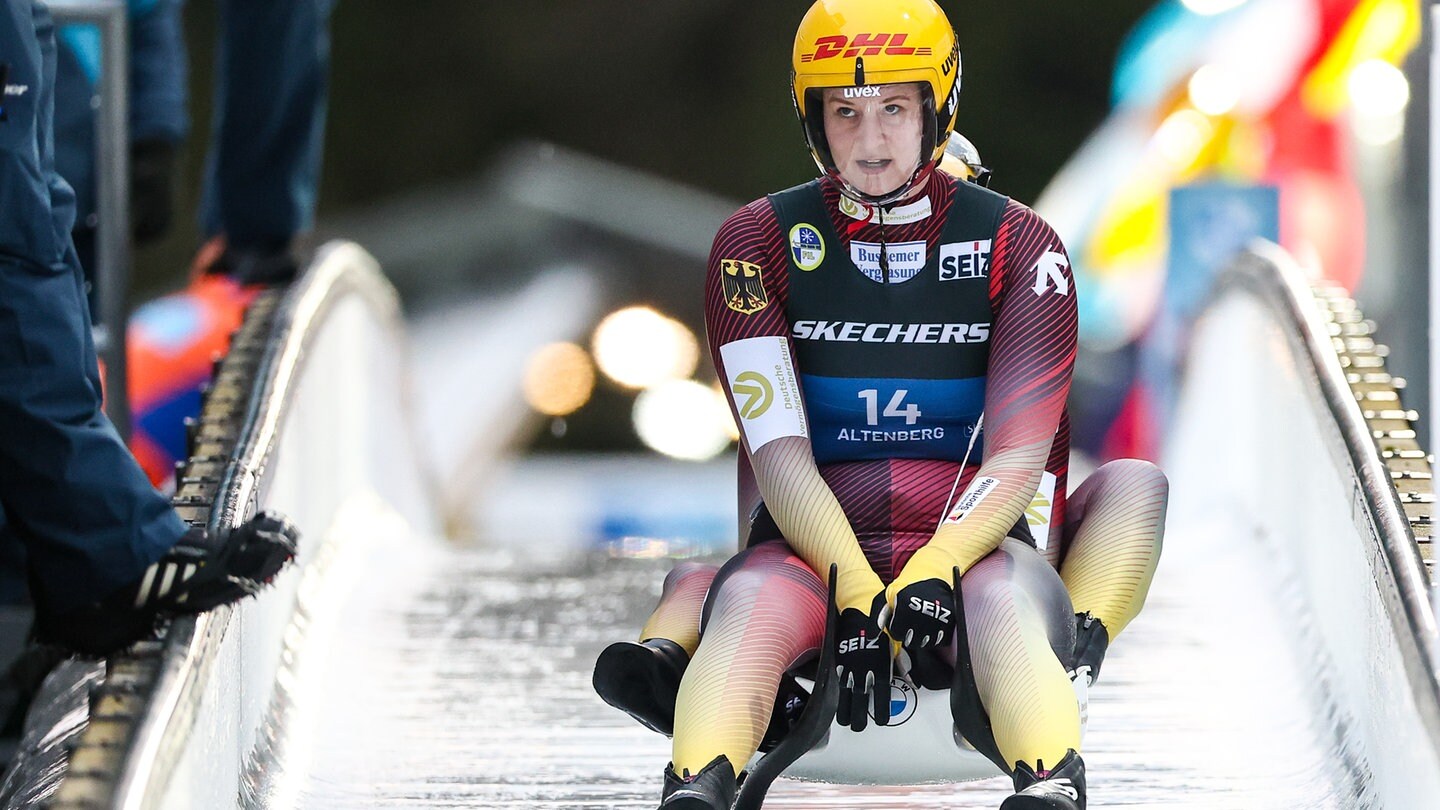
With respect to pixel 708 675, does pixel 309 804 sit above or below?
below

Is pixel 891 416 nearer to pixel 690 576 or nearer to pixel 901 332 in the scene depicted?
pixel 901 332

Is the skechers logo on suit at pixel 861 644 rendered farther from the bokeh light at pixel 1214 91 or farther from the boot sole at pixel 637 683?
the bokeh light at pixel 1214 91

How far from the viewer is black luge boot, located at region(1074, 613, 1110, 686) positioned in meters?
3.48

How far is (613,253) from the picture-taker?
64.4 ft

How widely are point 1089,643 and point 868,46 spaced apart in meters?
1.14

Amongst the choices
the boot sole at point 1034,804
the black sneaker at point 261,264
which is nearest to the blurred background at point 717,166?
the black sneaker at point 261,264

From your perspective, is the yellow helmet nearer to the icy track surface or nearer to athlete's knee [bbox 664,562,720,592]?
athlete's knee [bbox 664,562,720,592]

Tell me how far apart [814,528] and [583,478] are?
12.3m

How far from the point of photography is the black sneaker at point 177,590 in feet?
10.6

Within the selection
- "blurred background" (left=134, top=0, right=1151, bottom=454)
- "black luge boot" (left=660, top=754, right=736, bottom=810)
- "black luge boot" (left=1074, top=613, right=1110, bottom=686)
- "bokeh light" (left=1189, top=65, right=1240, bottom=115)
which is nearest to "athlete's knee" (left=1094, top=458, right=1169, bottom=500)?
"black luge boot" (left=1074, top=613, right=1110, bottom=686)

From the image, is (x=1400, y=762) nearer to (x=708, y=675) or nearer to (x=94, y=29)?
(x=708, y=675)

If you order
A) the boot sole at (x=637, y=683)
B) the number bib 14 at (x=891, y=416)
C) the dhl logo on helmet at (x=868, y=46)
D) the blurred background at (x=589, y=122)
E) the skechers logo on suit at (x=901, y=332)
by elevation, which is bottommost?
the blurred background at (x=589, y=122)

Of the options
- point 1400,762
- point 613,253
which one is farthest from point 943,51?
point 613,253

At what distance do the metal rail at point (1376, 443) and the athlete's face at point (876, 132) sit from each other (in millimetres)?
1147
